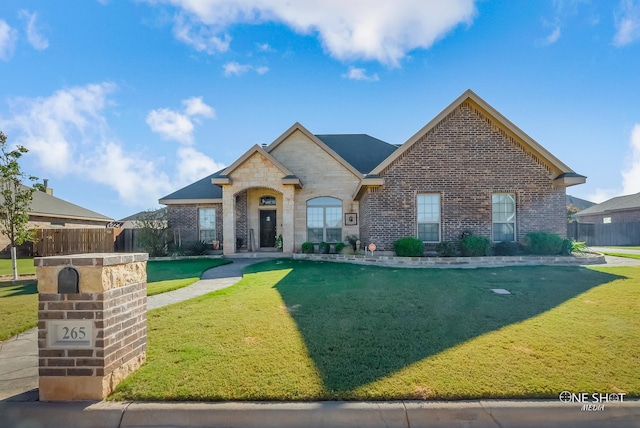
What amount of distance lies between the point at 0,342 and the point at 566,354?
7.65 meters

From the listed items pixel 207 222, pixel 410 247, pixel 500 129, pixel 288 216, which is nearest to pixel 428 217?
pixel 410 247

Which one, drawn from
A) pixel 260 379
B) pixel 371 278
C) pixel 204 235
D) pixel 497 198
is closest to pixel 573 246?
pixel 497 198

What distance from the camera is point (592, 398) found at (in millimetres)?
2838

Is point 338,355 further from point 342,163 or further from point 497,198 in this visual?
point 342,163

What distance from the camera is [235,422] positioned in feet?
8.55

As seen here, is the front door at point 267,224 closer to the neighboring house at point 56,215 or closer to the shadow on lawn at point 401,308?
the shadow on lawn at point 401,308

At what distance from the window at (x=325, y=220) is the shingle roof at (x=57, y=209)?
1793 cm

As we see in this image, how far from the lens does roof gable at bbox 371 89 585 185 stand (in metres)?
12.0

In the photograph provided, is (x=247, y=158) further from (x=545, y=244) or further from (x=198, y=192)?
(x=545, y=244)

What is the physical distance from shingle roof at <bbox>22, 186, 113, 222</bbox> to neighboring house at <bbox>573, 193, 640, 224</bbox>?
4462 centimetres

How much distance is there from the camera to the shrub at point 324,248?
14.6 meters

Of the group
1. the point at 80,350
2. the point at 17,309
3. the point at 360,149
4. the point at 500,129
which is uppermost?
the point at 360,149

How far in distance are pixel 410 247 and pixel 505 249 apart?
3796mm

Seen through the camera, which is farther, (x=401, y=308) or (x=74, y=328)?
(x=401, y=308)
